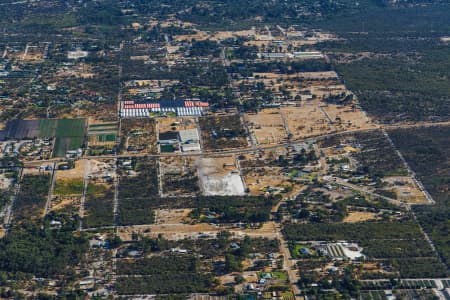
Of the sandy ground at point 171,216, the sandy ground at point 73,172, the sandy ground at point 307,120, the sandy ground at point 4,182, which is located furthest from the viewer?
the sandy ground at point 307,120

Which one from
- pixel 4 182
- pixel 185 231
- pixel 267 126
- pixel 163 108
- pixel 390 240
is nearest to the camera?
pixel 390 240

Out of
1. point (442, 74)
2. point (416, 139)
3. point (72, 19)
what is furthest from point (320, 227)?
point (72, 19)

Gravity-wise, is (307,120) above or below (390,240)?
above

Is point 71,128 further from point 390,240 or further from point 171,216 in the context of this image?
point 390,240

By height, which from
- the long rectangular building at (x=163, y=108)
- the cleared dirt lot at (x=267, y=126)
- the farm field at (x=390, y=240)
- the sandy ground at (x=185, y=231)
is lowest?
the farm field at (x=390, y=240)

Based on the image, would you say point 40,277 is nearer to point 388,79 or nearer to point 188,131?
point 188,131

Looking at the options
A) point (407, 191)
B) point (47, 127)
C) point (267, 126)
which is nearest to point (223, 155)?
point (267, 126)

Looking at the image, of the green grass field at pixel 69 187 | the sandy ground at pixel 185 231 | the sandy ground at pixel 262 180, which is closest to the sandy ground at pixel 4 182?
the green grass field at pixel 69 187

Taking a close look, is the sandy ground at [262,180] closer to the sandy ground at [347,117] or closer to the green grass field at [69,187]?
the sandy ground at [347,117]

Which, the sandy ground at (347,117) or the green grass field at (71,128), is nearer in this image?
the green grass field at (71,128)
